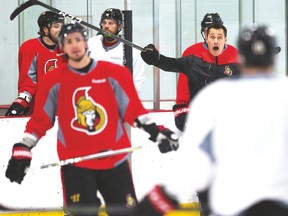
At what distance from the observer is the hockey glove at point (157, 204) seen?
2227mm

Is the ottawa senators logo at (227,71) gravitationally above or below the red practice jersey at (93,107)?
above

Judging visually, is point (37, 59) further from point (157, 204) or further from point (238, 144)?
A: point (238, 144)

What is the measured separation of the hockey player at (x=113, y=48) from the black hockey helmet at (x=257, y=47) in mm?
2785

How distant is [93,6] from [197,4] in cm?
81

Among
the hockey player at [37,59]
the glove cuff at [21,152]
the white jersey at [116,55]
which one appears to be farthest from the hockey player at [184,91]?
the glove cuff at [21,152]

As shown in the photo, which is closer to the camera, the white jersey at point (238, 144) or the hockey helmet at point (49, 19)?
the white jersey at point (238, 144)

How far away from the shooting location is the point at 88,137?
3.60 metres

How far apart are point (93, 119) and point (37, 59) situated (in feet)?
6.08

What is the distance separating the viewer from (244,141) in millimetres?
2115

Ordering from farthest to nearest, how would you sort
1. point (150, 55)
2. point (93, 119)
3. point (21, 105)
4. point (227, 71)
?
point (21, 105), point (150, 55), point (227, 71), point (93, 119)

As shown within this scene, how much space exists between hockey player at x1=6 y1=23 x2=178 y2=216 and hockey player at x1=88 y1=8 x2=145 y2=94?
1382 millimetres

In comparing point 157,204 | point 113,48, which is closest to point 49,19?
point 113,48

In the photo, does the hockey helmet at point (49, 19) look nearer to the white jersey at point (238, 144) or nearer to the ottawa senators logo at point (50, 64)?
the ottawa senators logo at point (50, 64)

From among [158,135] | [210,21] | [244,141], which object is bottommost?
[158,135]
